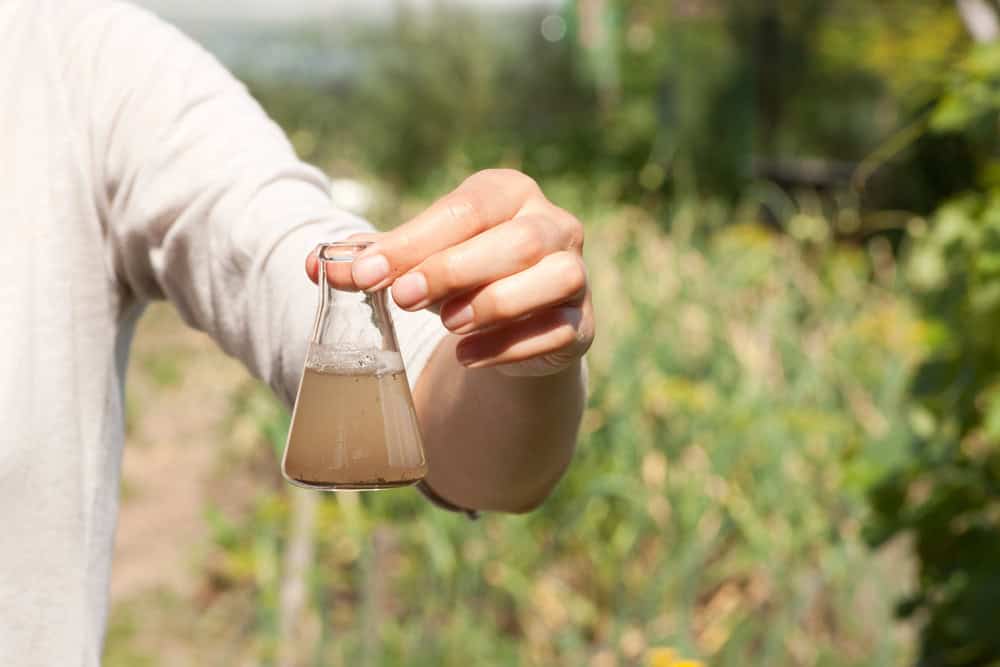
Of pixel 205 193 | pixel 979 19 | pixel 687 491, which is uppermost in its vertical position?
pixel 979 19

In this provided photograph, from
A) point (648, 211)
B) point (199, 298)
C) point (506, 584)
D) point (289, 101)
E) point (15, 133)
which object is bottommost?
point (506, 584)

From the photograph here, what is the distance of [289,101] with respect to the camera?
902cm

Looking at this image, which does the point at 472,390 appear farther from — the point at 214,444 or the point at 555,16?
the point at 555,16

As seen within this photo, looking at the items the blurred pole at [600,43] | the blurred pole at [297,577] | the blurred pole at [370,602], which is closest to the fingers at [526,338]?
the blurred pole at [370,602]

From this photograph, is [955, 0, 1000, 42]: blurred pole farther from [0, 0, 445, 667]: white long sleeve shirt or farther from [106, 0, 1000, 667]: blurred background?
[0, 0, 445, 667]: white long sleeve shirt

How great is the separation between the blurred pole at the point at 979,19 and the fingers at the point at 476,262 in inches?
93.4

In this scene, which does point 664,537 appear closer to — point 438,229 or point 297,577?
point 297,577

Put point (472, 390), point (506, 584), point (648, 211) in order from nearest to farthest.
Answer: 1. point (472, 390)
2. point (506, 584)
3. point (648, 211)

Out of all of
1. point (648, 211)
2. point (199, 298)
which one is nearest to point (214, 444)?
point (648, 211)

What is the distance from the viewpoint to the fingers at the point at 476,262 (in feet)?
2.66

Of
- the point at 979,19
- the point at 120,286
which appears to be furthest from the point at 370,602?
the point at 979,19

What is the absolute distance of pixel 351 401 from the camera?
86 cm

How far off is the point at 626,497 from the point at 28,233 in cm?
198

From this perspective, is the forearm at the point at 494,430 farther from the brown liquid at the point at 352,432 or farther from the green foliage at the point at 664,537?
the green foliage at the point at 664,537
